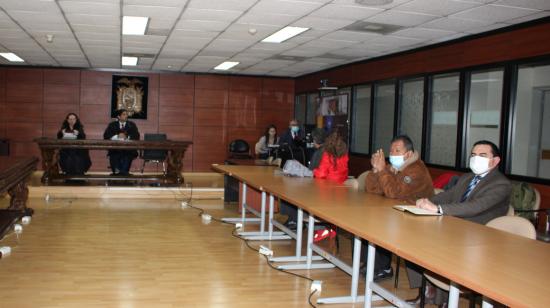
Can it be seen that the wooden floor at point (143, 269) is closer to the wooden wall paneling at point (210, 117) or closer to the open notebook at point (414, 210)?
the open notebook at point (414, 210)

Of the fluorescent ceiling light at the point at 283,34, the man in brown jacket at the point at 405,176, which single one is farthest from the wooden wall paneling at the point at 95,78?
the man in brown jacket at the point at 405,176

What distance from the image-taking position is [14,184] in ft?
18.1

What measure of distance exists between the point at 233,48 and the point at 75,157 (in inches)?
138

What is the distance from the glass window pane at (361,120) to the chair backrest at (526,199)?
4140mm

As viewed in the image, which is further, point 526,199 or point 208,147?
point 208,147

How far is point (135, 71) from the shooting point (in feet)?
40.2

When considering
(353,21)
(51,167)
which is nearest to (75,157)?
(51,167)

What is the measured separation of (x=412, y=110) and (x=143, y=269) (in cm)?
520

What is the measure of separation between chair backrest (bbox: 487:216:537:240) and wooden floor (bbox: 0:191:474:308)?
1.23 metres

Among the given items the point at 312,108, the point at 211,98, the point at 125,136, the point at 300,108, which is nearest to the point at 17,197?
the point at 125,136

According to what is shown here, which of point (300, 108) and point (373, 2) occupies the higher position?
point (373, 2)

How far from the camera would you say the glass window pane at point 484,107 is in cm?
642

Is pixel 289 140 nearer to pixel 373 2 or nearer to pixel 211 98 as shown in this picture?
pixel 211 98

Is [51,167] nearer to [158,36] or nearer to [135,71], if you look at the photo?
[158,36]
